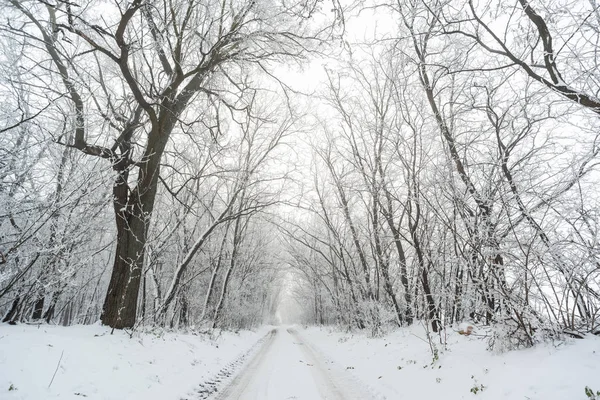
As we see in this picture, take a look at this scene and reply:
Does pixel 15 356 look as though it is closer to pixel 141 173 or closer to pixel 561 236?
pixel 141 173

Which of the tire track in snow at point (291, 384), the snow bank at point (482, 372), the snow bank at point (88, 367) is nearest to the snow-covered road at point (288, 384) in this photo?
the tire track in snow at point (291, 384)

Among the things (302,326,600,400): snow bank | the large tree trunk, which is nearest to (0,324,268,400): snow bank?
the large tree trunk

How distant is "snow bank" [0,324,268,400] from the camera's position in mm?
3109

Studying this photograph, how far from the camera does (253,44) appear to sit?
21.1 feet

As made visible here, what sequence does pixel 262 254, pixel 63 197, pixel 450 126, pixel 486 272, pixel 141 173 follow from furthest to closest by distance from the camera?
1. pixel 262 254
2. pixel 450 126
3. pixel 141 173
4. pixel 63 197
5. pixel 486 272

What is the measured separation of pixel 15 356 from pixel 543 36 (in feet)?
23.0

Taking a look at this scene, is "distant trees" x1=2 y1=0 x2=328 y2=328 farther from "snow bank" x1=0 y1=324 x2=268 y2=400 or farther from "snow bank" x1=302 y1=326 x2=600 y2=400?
"snow bank" x1=302 y1=326 x2=600 y2=400

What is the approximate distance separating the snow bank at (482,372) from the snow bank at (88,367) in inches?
141

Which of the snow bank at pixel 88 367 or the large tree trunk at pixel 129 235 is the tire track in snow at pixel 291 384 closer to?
the snow bank at pixel 88 367

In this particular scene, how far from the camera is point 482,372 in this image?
3914mm

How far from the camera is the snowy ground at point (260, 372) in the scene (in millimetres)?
3039

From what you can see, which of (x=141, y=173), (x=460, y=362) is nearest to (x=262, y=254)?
(x=141, y=173)

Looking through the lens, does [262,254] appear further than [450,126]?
Yes

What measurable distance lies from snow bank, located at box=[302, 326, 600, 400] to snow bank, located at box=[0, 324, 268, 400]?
3.58 m
